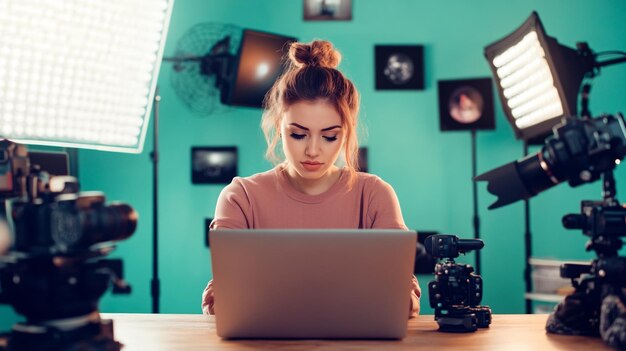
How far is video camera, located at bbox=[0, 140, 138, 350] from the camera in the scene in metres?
0.82

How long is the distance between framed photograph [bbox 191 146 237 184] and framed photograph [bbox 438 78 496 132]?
1243 mm

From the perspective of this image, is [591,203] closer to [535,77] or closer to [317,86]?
[317,86]

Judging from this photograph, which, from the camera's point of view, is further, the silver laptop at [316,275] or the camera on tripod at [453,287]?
the camera on tripod at [453,287]

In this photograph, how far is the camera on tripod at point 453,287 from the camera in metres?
1.18

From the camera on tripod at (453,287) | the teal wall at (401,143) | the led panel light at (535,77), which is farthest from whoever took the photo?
the teal wall at (401,143)

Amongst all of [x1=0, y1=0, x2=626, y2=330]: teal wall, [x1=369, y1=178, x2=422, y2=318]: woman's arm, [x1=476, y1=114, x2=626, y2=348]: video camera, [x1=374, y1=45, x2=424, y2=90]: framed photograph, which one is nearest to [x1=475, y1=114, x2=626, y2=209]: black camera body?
[x1=476, y1=114, x2=626, y2=348]: video camera

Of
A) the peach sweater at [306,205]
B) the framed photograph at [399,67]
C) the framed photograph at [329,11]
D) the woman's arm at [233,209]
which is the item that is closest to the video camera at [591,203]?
the peach sweater at [306,205]

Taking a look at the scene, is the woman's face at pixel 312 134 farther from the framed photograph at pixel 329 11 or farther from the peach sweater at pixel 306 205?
the framed photograph at pixel 329 11

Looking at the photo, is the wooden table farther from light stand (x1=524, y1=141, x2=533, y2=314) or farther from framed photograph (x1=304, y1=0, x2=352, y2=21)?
framed photograph (x1=304, y1=0, x2=352, y2=21)

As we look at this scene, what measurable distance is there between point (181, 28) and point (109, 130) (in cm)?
293

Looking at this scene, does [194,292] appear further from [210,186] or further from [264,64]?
[264,64]

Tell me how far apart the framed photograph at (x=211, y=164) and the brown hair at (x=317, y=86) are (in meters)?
1.90

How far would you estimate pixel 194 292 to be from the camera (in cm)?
371

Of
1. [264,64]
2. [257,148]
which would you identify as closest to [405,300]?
[264,64]
